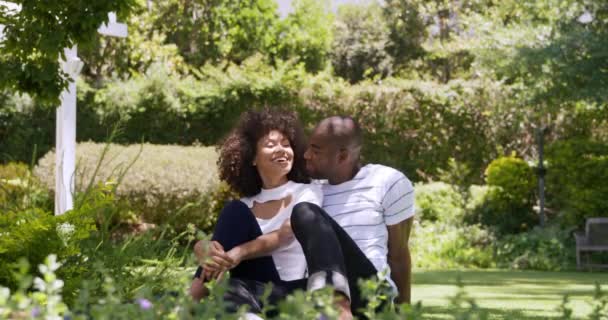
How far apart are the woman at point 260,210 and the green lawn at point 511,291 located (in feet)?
7.42

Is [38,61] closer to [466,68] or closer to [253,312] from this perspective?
[253,312]

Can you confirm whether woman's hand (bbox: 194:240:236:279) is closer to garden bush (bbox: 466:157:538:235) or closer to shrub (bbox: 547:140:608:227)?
shrub (bbox: 547:140:608:227)

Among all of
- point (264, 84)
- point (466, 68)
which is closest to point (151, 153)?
point (264, 84)

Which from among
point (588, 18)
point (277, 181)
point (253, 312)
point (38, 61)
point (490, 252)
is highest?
point (588, 18)

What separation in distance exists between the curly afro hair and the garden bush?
957 centimetres

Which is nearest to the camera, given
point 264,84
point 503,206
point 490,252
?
point 490,252

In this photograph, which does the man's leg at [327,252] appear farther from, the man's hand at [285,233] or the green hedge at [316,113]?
the green hedge at [316,113]

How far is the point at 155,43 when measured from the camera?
880 inches

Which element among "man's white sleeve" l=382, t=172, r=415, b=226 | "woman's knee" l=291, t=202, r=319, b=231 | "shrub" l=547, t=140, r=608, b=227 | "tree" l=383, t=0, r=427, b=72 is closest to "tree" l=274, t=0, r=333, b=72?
"tree" l=383, t=0, r=427, b=72

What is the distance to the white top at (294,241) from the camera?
3.94 metres

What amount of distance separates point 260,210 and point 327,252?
81 cm

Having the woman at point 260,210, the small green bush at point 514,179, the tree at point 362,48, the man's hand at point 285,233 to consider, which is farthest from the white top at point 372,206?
the tree at point 362,48

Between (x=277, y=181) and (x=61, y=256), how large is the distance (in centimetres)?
90

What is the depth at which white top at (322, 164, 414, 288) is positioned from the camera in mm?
3928
